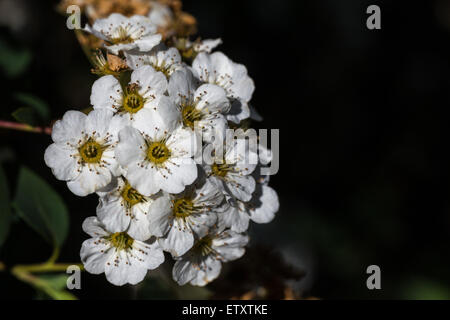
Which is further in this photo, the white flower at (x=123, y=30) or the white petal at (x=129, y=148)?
the white flower at (x=123, y=30)

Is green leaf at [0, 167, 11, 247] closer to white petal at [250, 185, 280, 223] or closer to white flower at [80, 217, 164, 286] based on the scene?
white flower at [80, 217, 164, 286]

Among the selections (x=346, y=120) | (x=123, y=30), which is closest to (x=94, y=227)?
(x=123, y=30)

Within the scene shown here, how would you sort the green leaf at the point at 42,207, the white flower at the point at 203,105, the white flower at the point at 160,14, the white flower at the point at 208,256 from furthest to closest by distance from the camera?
1. the white flower at the point at 160,14
2. the green leaf at the point at 42,207
3. the white flower at the point at 208,256
4. the white flower at the point at 203,105

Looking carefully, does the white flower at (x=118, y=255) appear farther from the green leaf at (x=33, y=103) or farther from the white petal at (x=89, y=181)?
the green leaf at (x=33, y=103)

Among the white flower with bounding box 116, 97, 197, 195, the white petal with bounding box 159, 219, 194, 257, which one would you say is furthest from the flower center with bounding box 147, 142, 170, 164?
the white petal with bounding box 159, 219, 194, 257

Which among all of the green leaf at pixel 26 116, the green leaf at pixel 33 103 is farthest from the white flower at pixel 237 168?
the green leaf at pixel 33 103

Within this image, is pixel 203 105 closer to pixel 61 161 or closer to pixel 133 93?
pixel 133 93

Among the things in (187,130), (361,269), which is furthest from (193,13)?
(187,130)
